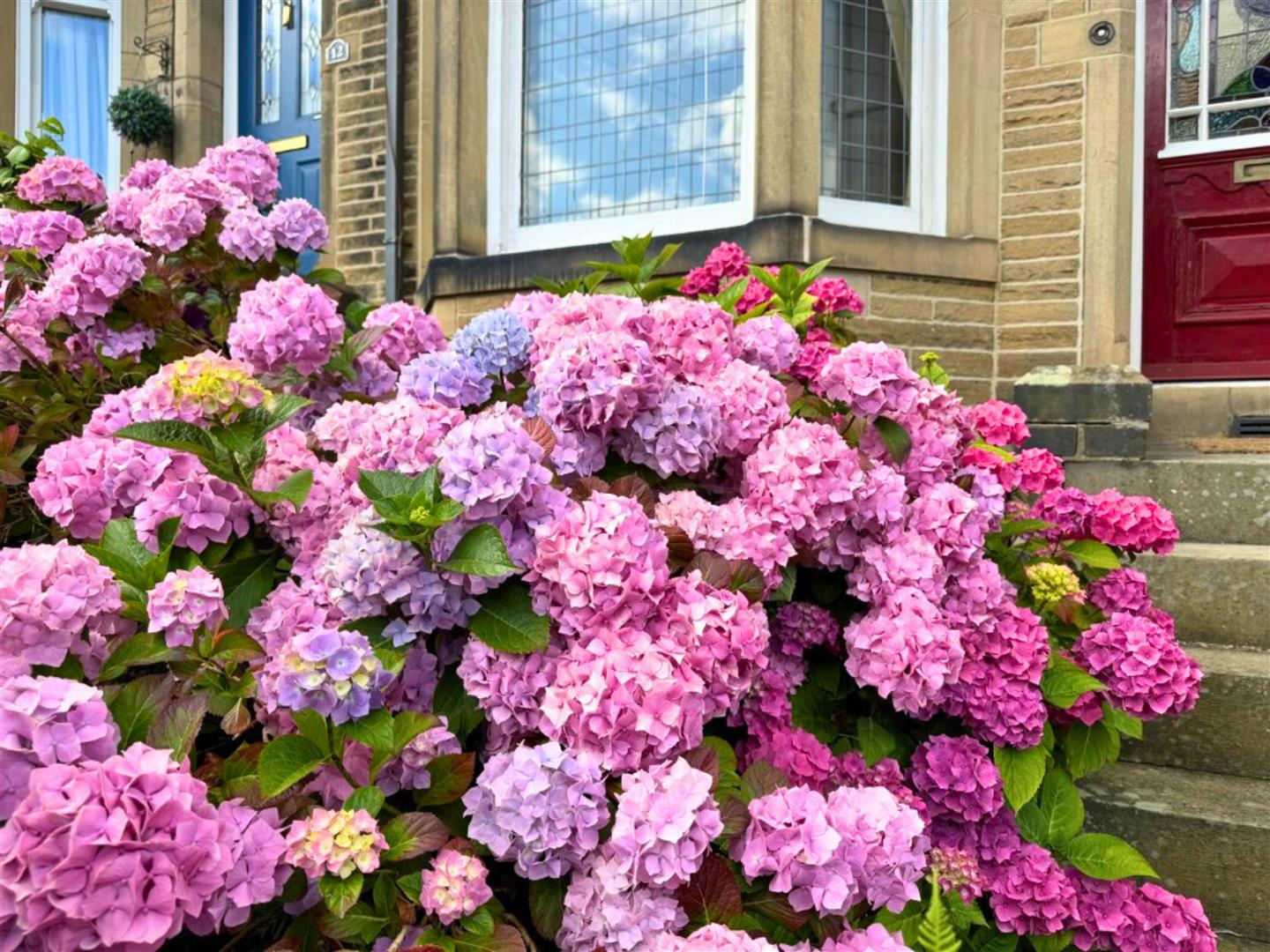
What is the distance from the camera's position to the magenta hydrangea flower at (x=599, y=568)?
1243mm

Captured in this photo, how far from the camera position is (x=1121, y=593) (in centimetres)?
204

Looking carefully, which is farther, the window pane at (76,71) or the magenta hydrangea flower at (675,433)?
the window pane at (76,71)

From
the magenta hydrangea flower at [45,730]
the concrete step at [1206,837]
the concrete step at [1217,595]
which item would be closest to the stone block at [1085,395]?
the concrete step at [1217,595]

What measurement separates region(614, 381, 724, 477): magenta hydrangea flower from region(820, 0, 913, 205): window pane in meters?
3.24

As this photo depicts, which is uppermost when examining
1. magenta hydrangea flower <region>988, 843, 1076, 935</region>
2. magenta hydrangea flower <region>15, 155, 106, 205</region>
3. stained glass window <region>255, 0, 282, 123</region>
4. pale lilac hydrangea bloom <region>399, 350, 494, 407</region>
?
stained glass window <region>255, 0, 282, 123</region>

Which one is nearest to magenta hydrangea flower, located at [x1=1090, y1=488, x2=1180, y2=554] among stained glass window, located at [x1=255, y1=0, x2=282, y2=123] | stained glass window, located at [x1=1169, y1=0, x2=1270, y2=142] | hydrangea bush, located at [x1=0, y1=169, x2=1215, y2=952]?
hydrangea bush, located at [x1=0, y1=169, x2=1215, y2=952]

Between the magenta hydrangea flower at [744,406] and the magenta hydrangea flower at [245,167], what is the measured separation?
1545 millimetres

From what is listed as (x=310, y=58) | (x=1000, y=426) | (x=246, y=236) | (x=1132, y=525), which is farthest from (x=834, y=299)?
(x=310, y=58)

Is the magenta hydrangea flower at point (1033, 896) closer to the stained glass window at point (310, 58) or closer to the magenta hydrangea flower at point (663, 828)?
the magenta hydrangea flower at point (663, 828)

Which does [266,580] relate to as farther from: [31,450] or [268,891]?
[31,450]

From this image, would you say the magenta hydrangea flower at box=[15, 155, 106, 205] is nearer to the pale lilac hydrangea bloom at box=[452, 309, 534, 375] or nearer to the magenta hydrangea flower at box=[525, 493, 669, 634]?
the pale lilac hydrangea bloom at box=[452, 309, 534, 375]

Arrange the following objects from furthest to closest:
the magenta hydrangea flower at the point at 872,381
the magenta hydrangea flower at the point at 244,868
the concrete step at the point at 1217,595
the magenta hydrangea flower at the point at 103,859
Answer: the concrete step at the point at 1217,595 → the magenta hydrangea flower at the point at 872,381 → the magenta hydrangea flower at the point at 244,868 → the magenta hydrangea flower at the point at 103,859

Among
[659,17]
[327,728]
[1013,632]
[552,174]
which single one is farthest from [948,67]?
[327,728]

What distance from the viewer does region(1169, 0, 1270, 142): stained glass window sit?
13.6ft
